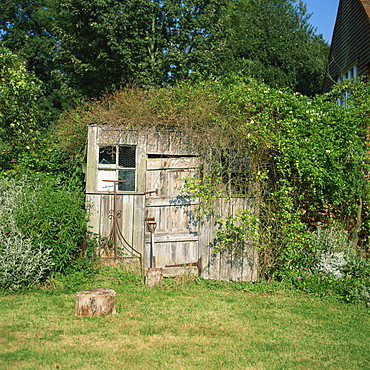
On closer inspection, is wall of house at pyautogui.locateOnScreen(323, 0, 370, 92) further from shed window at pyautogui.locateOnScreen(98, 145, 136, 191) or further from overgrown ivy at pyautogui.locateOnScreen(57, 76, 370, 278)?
shed window at pyautogui.locateOnScreen(98, 145, 136, 191)

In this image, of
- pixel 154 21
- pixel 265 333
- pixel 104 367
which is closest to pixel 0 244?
pixel 104 367

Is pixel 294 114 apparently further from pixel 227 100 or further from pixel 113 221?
pixel 113 221

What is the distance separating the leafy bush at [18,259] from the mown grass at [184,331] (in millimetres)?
266

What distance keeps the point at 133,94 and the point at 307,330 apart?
18.6ft

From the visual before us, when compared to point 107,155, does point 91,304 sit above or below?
below

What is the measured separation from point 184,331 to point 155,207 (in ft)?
10.2

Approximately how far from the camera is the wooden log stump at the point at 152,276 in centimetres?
758

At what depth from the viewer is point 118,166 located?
323 inches

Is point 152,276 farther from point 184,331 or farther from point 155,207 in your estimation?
point 184,331

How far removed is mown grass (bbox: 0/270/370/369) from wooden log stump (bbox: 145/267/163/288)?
12 cm

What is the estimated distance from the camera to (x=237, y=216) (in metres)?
7.87

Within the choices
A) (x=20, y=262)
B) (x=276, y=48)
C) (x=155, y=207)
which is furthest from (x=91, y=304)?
(x=276, y=48)

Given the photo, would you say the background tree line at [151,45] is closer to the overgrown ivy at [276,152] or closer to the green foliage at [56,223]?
the overgrown ivy at [276,152]

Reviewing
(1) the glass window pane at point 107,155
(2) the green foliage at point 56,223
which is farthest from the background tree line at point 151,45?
(2) the green foliage at point 56,223
